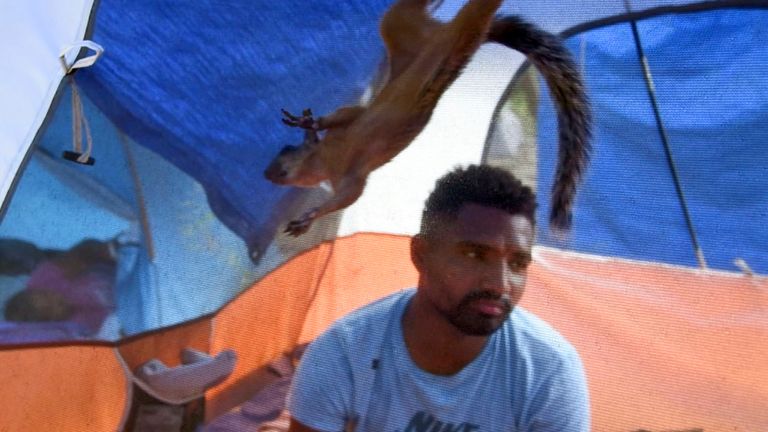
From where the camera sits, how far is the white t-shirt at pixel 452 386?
1.07 metres

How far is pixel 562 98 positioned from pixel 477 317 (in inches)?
12.3

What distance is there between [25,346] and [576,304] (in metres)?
0.87

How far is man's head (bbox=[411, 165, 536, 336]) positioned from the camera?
108 cm

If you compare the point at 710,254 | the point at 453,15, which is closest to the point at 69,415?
the point at 453,15

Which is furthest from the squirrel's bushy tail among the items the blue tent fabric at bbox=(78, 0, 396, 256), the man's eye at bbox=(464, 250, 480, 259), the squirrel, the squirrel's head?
the squirrel's head

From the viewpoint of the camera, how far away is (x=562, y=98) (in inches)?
43.3

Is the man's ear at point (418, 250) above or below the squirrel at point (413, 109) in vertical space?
below

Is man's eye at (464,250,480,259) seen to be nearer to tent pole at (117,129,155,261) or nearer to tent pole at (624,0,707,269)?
tent pole at (624,0,707,269)

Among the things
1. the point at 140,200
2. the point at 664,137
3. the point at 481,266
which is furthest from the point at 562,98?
the point at 140,200

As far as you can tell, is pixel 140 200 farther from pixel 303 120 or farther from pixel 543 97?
pixel 543 97

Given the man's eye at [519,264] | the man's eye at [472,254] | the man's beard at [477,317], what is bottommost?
the man's beard at [477,317]

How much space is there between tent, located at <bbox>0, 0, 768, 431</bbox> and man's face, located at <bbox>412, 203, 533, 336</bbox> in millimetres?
35

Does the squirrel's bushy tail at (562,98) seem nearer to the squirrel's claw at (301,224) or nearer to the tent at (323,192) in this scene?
the tent at (323,192)

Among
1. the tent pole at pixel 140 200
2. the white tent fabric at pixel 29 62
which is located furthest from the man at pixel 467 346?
the white tent fabric at pixel 29 62
